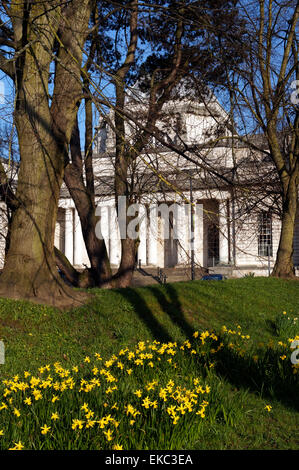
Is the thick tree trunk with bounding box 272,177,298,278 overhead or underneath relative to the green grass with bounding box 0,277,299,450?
overhead

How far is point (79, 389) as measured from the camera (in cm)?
441

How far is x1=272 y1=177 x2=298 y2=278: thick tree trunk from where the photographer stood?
16016 millimetres

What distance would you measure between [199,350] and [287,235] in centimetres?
1089

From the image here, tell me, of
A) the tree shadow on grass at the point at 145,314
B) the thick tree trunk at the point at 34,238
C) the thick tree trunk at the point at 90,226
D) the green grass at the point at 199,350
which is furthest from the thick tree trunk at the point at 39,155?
the thick tree trunk at the point at 90,226

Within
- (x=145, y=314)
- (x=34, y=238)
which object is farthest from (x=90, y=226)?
(x=145, y=314)

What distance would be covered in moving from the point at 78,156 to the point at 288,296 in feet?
21.2

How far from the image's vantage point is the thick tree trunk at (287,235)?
52.5 ft

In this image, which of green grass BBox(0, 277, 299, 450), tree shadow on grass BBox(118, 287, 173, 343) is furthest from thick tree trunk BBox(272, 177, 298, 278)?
tree shadow on grass BBox(118, 287, 173, 343)

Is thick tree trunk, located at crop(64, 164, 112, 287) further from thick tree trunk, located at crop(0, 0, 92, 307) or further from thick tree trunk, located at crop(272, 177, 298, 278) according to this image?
thick tree trunk, located at crop(272, 177, 298, 278)

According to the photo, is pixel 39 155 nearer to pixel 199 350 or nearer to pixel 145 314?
pixel 145 314

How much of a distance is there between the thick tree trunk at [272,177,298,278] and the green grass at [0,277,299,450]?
404 cm
